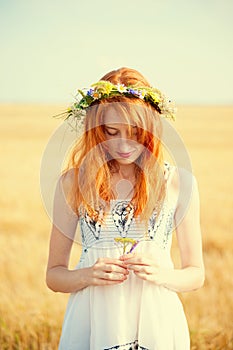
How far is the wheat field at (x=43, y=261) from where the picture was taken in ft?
12.9

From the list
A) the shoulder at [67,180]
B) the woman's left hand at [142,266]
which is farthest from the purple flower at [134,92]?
the woman's left hand at [142,266]

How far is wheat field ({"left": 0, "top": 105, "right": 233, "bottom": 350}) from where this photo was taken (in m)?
3.93

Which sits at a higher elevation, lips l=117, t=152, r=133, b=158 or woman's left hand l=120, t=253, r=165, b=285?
lips l=117, t=152, r=133, b=158

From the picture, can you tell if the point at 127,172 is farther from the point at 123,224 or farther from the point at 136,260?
the point at 136,260

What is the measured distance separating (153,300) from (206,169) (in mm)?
8695

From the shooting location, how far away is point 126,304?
2037 millimetres

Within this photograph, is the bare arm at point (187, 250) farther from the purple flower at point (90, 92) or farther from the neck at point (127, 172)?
the purple flower at point (90, 92)

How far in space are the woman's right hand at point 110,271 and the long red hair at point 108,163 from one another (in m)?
0.19

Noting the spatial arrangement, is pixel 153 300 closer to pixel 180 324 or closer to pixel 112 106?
pixel 180 324

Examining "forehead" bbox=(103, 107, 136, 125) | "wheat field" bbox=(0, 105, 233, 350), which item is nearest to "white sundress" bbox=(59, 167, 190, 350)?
"forehead" bbox=(103, 107, 136, 125)

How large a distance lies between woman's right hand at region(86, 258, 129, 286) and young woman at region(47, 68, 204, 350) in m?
0.08

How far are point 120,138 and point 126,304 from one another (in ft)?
1.59

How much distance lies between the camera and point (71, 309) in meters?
→ 2.08

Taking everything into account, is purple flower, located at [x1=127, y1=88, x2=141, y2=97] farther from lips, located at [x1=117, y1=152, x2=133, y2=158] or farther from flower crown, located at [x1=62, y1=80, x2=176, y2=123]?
lips, located at [x1=117, y1=152, x2=133, y2=158]
